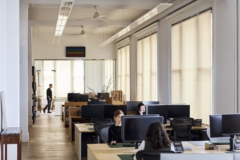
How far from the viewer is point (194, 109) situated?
1045 cm

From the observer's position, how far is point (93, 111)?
31.7 feet

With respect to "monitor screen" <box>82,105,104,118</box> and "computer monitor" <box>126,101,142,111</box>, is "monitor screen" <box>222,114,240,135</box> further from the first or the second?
"computer monitor" <box>126,101,142,111</box>

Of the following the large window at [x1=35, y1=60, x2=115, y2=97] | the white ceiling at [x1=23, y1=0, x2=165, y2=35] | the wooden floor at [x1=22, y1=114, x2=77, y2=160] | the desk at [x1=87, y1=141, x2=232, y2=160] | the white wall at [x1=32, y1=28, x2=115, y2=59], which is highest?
the white ceiling at [x1=23, y1=0, x2=165, y2=35]

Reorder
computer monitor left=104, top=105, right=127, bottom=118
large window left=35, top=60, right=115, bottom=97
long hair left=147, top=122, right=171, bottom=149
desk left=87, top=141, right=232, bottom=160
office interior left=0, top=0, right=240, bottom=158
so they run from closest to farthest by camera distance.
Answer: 1. long hair left=147, top=122, right=171, bottom=149
2. desk left=87, top=141, right=232, bottom=160
3. office interior left=0, top=0, right=240, bottom=158
4. computer monitor left=104, top=105, right=127, bottom=118
5. large window left=35, top=60, right=115, bottom=97

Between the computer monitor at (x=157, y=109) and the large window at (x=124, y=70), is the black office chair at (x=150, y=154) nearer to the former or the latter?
the computer monitor at (x=157, y=109)

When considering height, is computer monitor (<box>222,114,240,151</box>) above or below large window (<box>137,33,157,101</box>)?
below

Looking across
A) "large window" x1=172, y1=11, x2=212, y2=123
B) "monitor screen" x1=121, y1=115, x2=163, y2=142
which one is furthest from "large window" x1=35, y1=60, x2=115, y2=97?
"monitor screen" x1=121, y1=115, x2=163, y2=142

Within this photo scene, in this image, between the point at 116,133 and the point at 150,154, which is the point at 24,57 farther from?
the point at 150,154

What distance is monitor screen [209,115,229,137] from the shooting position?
574 centimetres

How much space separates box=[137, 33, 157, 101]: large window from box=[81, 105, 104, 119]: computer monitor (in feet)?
15.8

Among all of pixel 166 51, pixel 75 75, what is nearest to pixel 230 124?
pixel 166 51

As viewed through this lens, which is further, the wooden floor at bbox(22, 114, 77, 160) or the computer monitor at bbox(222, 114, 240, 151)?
the wooden floor at bbox(22, 114, 77, 160)

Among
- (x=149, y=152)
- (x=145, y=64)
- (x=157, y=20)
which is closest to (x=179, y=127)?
(x=149, y=152)

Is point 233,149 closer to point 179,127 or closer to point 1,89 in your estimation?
point 179,127
